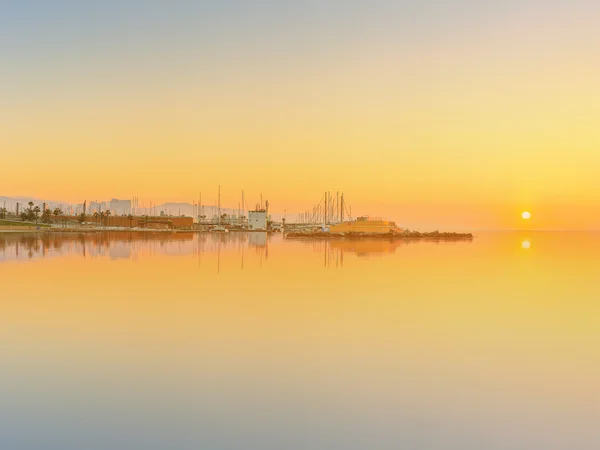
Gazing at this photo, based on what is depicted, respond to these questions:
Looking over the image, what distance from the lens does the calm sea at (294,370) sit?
821 centimetres

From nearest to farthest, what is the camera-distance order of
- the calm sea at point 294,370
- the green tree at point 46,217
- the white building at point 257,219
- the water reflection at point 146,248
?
the calm sea at point 294,370
the water reflection at point 146,248
the green tree at point 46,217
the white building at point 257,219

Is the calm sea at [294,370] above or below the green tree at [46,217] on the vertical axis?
below

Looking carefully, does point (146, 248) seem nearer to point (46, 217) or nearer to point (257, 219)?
point (46, 217)

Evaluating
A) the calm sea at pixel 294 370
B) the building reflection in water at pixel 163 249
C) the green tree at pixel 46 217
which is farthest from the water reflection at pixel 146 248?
the green tree at pixel 46 217

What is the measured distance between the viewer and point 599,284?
99.8 feet

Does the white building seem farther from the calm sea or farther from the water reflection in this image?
the calm sea

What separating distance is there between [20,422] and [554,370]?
12.2 meters

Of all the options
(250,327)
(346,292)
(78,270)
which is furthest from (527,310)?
(78,270)

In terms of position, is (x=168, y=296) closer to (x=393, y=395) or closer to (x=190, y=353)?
(x=190, y=353)

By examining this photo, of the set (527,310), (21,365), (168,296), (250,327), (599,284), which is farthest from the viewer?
(599,284)

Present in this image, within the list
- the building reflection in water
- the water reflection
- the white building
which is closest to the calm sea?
the building reflection in water

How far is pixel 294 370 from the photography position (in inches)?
455

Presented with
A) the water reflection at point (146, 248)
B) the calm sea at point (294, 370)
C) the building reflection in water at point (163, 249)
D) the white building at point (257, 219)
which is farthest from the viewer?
the white building at point (257, 219)

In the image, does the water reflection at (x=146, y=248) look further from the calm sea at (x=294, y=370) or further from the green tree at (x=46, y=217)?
the green tree at (x=46, y=217)
